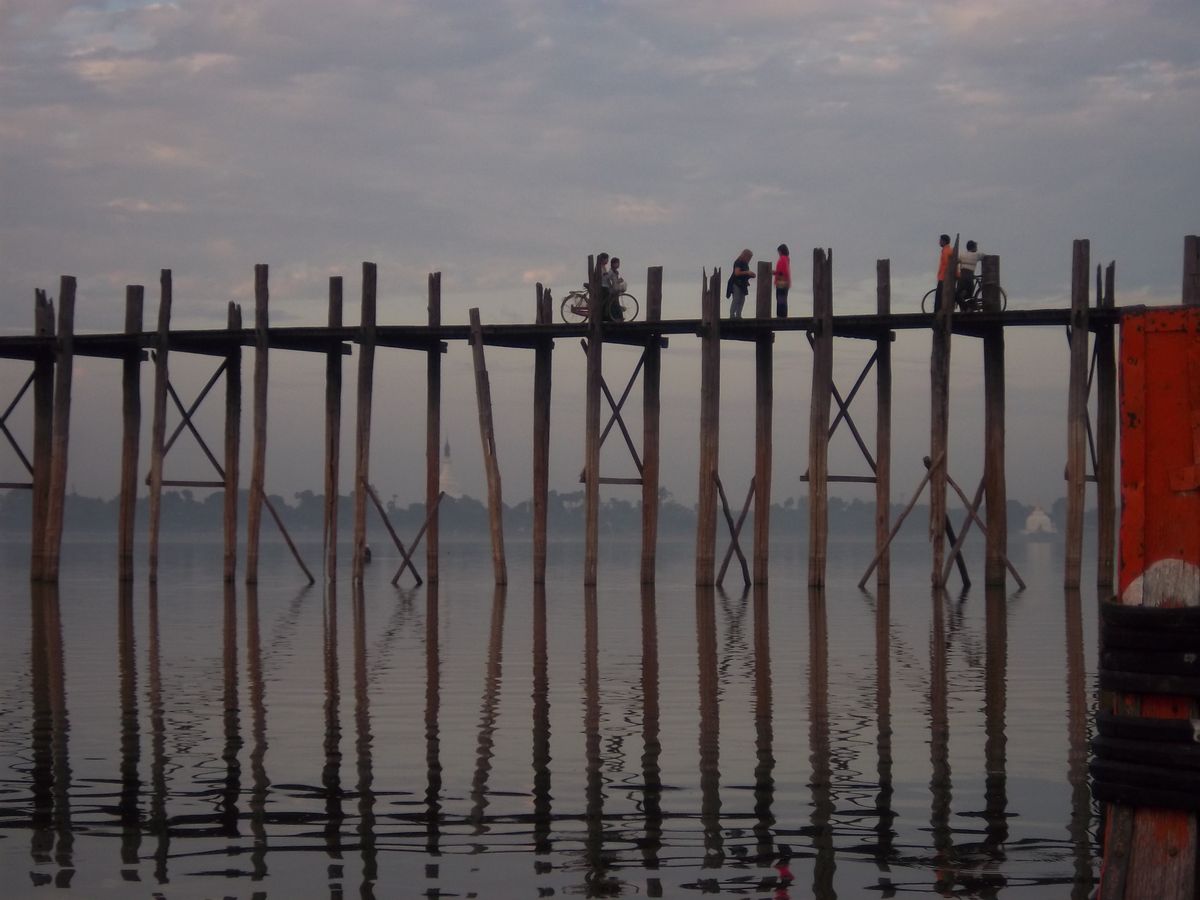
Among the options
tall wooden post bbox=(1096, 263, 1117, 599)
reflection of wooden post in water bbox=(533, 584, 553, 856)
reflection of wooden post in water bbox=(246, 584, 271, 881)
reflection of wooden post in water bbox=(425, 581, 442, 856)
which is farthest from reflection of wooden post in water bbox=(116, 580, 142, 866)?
tall wooden post bbox=(1096, 263, 1117, 599)

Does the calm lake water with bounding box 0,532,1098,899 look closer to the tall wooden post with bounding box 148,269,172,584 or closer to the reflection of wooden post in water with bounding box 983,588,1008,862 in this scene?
the reflection of wooden post in water with bounding box 983,588,1008,862

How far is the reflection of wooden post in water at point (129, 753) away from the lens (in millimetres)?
8289

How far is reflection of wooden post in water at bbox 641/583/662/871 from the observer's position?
811 cm

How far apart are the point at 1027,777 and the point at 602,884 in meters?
3.66

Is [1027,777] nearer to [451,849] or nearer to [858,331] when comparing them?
[451,849]

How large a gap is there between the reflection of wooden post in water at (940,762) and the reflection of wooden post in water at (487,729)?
240 cm

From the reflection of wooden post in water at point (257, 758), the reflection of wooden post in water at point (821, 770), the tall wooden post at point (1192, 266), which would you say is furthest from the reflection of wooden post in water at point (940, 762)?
the tall wooden post at point (1192, 266)

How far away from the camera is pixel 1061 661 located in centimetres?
1677

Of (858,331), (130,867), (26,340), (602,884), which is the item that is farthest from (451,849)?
(26,340)

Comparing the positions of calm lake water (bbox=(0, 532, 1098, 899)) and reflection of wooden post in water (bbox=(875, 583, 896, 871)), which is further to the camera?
reflection of wooden post in water (bbox=(875, 583, 896, 871))

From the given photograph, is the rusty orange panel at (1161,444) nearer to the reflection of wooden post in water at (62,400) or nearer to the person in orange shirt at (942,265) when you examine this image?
the person in orange shirt at (942,265)

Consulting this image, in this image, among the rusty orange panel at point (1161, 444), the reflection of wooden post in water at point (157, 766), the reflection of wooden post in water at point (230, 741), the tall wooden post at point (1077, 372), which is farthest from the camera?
the tall wooden post at point (1077, 372)

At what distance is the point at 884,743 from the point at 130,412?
21092 mm

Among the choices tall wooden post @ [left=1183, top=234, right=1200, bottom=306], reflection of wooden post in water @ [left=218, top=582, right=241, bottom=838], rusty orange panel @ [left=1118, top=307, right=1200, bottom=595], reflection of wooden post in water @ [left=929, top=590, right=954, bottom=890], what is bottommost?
reflection of wooden post in water @ [left=218, top=582, right=241, bottom=838]
